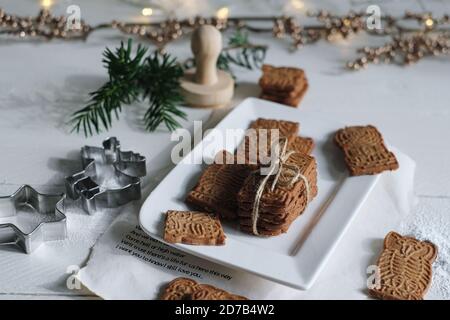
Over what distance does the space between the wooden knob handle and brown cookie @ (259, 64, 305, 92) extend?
113mm

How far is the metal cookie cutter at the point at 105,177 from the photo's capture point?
3.90ft

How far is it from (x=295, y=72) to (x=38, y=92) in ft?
1.85

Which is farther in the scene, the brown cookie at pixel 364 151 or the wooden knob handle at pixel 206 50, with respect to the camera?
the wooden knob handle at pixel 206 50

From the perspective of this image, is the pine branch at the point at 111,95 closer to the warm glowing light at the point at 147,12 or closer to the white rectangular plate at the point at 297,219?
the white rectangular plate at the point at 297,219

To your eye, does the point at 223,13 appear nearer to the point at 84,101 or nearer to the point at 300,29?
the point at 300,29

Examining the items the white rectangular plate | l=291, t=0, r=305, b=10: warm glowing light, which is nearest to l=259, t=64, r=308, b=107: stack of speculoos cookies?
the white rectangular plate

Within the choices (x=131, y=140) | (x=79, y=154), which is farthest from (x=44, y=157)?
(x=131, y=140)

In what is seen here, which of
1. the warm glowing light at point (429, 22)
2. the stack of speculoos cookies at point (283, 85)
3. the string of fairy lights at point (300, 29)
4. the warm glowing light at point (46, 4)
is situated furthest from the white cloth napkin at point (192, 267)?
the warm glowing light at point (46, 4)

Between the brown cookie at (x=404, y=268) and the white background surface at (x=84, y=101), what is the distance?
0.41 feet

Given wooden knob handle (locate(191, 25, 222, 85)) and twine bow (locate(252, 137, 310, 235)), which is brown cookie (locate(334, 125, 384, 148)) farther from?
wooden knob handle (locate(191, 25, 222, 85))

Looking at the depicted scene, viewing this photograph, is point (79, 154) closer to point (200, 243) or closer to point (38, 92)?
point (38, 92)

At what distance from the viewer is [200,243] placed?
3.49 feet

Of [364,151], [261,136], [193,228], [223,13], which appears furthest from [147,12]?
[193,228]

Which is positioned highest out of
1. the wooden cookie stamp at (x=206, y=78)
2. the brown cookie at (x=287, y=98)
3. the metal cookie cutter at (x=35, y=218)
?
the wooden cookie stamp at (x=206, y=78)
